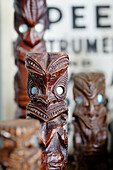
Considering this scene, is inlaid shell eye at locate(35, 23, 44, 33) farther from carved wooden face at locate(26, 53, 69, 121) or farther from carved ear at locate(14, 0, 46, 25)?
carved wooden face at locate(26, 53, 69, 121)

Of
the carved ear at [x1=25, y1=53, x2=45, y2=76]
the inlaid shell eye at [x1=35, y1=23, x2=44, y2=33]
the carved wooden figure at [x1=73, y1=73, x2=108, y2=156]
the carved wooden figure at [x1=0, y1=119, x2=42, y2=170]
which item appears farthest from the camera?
the inlaid shell eye at [x1=35, y1=23, x2=44, y2=33]

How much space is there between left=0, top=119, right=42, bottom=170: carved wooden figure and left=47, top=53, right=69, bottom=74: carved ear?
0.84ft

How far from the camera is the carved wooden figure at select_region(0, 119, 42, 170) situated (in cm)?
48

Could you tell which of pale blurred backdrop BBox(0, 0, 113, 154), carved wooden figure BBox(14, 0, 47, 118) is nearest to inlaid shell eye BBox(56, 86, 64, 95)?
carved wooden figure BBox(14, 0, 47, 118)

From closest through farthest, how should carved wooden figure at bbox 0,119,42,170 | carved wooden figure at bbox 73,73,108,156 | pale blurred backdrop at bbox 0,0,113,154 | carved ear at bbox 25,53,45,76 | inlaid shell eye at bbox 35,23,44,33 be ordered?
carved wooden figure at bbox 0,119,42,170
carved ear at bbox 25,53,45,76
carved wooden figure at bbox 73,73,108,156
inlaid shell eye at bbox 35,23,44,33
pale blurred backdrop at bbox 0,0,113,154

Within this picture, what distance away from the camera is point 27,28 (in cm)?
111

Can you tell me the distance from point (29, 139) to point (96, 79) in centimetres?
59

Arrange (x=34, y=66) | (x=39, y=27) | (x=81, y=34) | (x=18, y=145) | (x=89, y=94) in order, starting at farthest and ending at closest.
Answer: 1. (x=81, y=34)
2. (x=39, y=27)
3. (x=89, y=94)
4. (x=34, y=66)
5. (x=18, y=145)

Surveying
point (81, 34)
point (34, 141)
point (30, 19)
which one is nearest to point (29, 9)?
point (30, 19)

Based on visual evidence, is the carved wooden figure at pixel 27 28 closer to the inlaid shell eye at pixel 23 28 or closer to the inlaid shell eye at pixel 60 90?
the inlaid shell eye at pixel 23 28

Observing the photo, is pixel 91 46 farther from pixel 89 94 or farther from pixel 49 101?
pixel 49 101

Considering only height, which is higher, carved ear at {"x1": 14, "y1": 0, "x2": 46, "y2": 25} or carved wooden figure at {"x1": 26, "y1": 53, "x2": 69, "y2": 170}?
carved ear at {"x1": 14, "y1": 0, "x2": 46, "y2": 25}

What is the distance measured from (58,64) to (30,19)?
0.42 meters

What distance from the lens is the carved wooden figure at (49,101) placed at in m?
0.73
